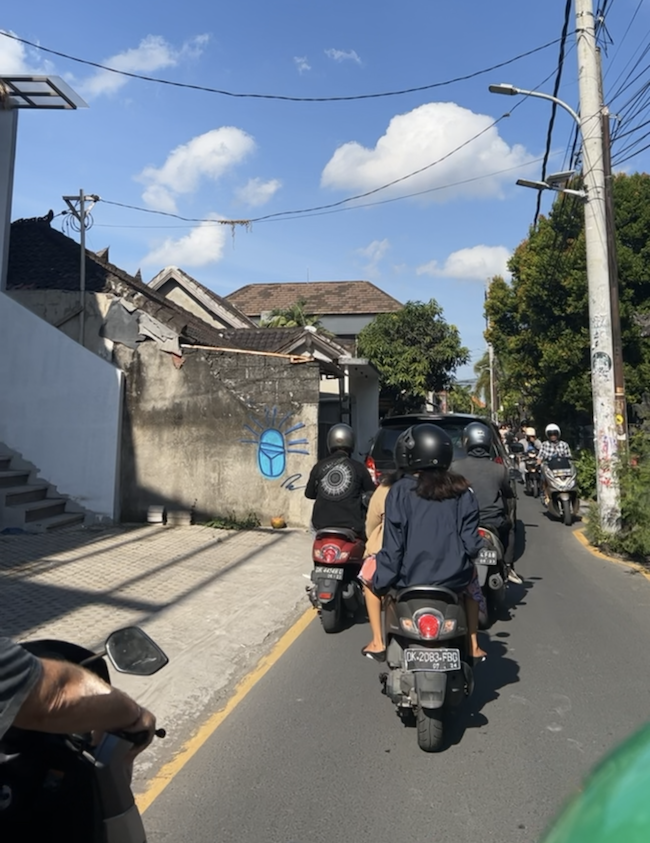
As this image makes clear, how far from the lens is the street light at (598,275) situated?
11531 millimetres

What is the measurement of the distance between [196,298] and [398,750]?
25.2 metres

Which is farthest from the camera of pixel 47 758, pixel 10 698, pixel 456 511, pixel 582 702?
pixel 582 702

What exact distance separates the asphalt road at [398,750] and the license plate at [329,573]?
1.83 ft

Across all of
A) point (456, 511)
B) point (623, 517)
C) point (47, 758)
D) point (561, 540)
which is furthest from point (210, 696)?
point (561, 540)

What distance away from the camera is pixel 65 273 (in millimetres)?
15680

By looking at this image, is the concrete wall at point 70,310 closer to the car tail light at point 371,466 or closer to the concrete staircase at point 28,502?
the concrete staircase at point 28,502

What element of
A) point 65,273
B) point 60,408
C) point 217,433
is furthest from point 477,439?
point 65,273

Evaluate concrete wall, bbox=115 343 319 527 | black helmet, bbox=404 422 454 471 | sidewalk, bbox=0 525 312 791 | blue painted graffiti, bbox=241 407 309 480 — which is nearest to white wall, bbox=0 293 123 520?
concrete wall, bbox=115 343 319 527

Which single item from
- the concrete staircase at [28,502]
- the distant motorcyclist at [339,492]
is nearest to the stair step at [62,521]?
the concrete staircase at [28,502]

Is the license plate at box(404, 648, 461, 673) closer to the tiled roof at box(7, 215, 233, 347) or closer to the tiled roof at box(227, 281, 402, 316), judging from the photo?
the tiled roof at box(7, 215, 233, 347)

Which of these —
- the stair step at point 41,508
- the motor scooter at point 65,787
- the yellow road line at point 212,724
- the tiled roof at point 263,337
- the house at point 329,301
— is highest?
the house at point 329,301

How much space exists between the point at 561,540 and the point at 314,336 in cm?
1092

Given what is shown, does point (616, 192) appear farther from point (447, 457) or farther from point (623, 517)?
point (447, 457)

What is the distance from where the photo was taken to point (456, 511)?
185 inches
